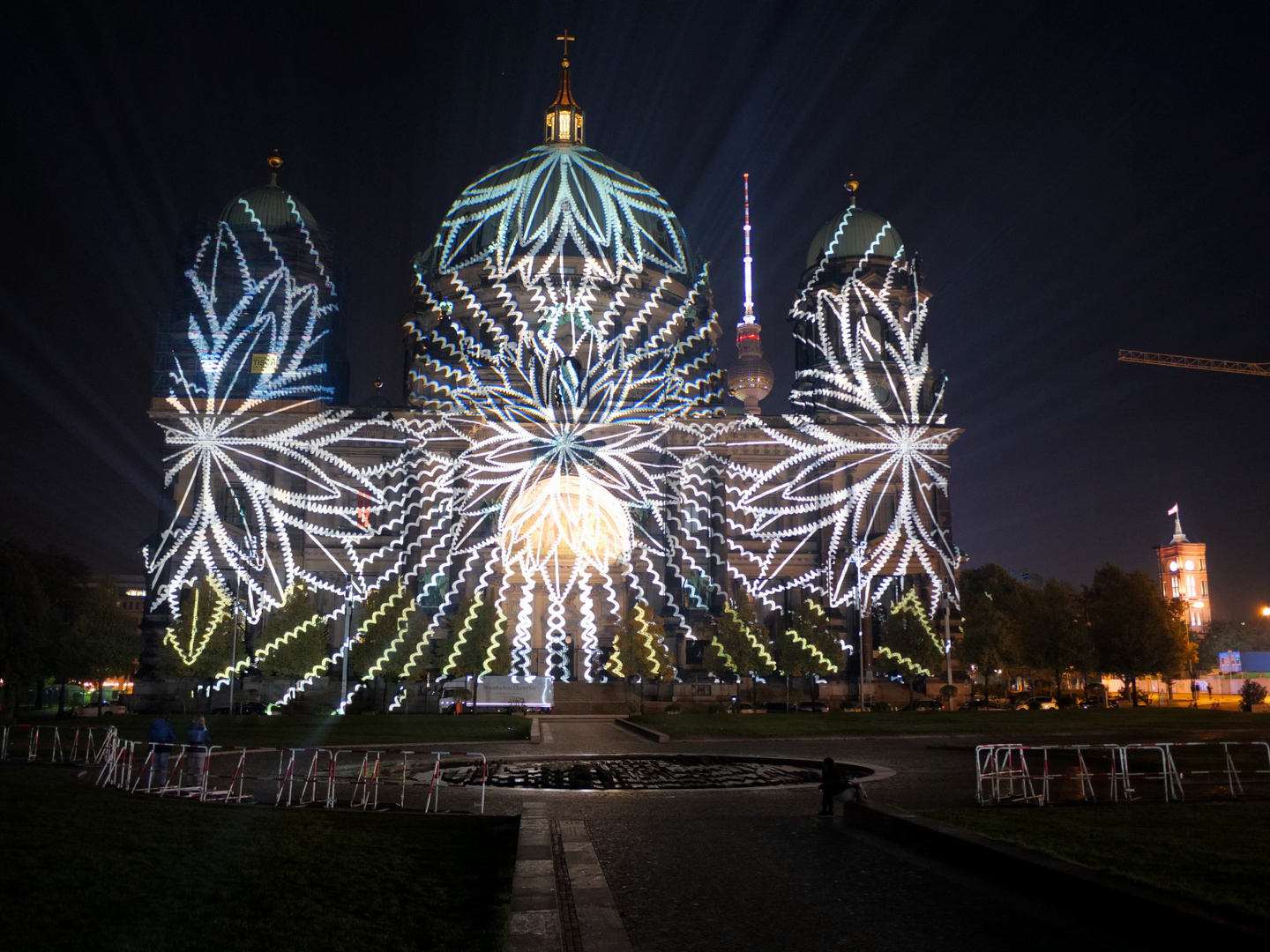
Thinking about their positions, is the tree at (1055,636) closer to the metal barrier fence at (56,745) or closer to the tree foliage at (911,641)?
the tree foliage at (911,641)

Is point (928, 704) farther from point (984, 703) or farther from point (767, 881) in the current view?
point (767, 881)

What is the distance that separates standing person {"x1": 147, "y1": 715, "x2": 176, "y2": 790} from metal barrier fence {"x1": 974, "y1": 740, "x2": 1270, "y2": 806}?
15666 millimetres

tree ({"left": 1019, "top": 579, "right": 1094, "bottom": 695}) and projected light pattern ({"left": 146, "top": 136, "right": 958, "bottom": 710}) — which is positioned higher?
projected light pattern ({"left": 146, "top": 136, "right": 958, "bottom": 710})

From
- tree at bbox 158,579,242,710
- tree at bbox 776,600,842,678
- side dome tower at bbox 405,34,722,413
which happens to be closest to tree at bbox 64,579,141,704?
tree at bbox 158,579,242,710

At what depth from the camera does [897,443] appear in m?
64.2

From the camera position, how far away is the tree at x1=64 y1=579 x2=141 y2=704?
222 ft

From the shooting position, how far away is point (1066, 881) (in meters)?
11.0

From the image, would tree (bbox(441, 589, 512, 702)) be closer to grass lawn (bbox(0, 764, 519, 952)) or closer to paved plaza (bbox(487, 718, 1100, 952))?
paved plaza (bbox(487, 718, 1100, 952))

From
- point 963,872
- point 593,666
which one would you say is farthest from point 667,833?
point 593,666

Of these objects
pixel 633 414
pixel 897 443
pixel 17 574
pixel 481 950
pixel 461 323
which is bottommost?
pixel 481 950

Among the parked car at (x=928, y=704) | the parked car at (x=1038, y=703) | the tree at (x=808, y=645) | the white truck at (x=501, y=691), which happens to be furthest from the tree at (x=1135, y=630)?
the white truck at (x=501, y=691)

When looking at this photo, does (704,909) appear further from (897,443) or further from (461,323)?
(461,323)

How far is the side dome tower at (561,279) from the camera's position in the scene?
8288 cm

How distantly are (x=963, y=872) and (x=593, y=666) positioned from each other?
206 ft
